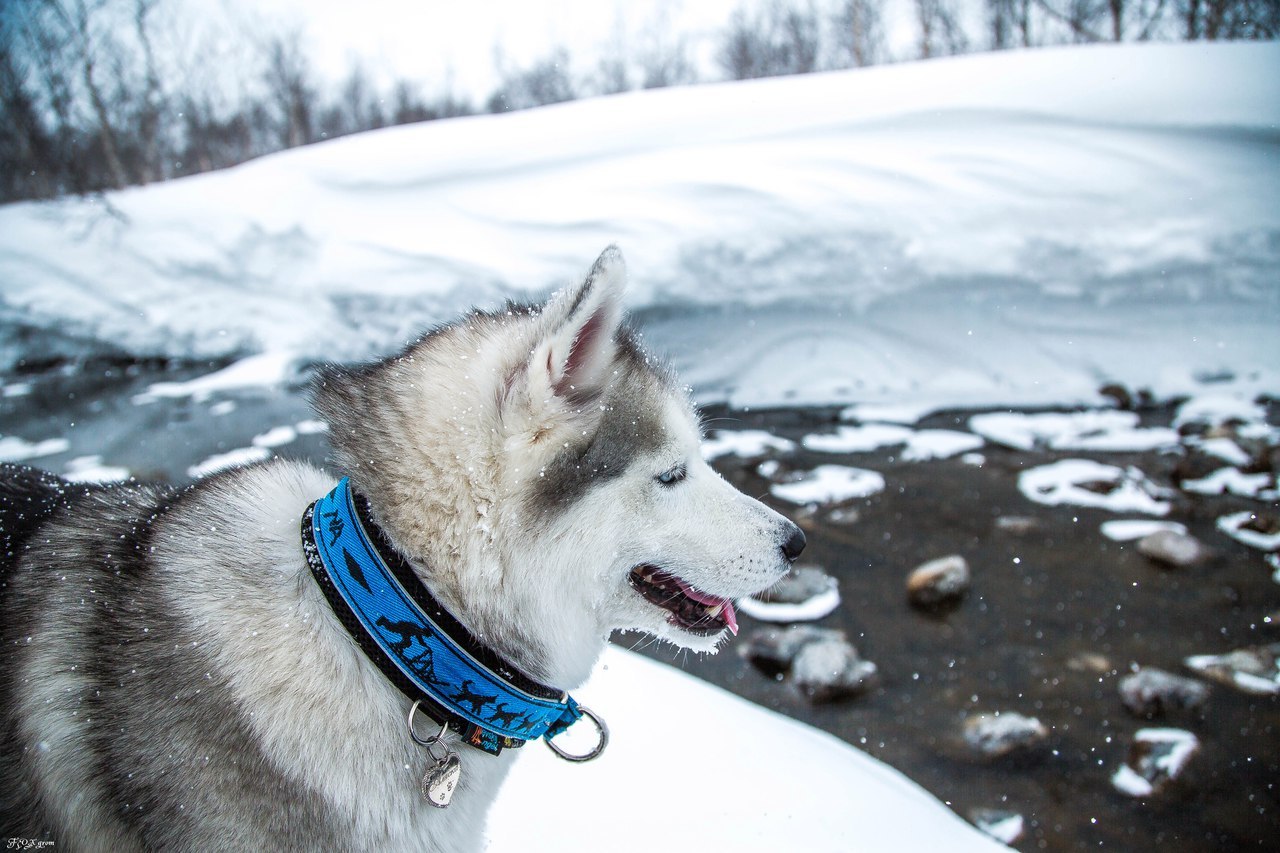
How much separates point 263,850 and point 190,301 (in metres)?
8.05

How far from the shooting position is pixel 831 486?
455 cm

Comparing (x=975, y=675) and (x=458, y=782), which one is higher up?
(x=458, y=782)

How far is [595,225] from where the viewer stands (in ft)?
23.4

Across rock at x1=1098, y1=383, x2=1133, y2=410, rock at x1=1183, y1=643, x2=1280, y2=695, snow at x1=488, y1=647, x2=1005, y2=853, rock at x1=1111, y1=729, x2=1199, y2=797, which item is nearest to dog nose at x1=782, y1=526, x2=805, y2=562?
snow at x1=488, y1=647, x2=1005, y2=853

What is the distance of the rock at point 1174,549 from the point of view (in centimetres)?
363

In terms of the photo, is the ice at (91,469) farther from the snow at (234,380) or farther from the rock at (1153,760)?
the rock at (1153,760)

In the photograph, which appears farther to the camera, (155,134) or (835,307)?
(155,134)

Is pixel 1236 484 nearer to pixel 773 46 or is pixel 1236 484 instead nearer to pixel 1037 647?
pixel 1037 647

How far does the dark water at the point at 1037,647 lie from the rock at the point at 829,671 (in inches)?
2.4

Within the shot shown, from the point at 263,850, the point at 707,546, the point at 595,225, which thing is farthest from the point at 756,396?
the point at 263,850

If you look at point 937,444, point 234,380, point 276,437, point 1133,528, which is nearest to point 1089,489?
point 1133,528

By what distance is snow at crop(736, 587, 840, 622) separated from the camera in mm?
3441

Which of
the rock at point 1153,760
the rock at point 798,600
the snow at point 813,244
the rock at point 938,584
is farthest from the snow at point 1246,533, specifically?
the rock at point 798,600

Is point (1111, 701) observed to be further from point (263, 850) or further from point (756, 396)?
point (756, 396)
